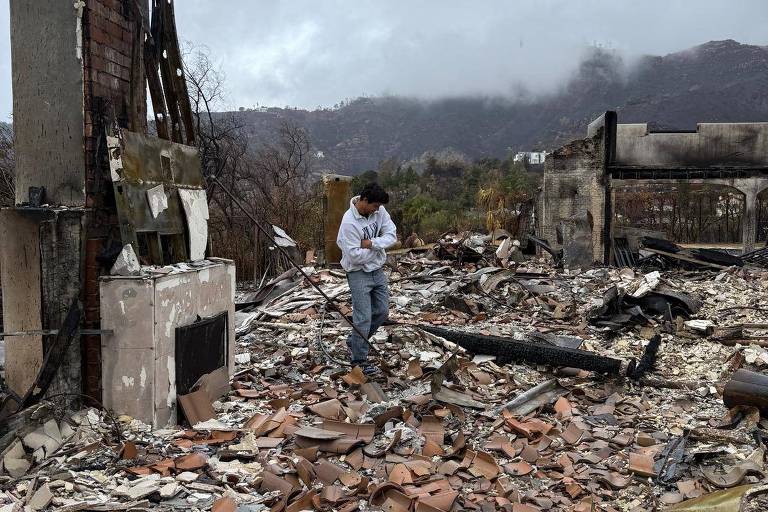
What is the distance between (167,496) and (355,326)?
261 cm

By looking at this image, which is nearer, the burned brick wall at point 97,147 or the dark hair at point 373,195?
the burned brick wall at point 97,147

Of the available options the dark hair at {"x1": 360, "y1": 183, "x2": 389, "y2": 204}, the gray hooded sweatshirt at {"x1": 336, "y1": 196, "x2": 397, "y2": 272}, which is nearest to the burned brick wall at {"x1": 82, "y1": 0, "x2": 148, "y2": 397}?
the gray hooded sweatshirt at {"x1": 336, "y1": 196, "x2": 397, "y2": 272}

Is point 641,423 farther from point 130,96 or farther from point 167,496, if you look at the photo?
point 130,96

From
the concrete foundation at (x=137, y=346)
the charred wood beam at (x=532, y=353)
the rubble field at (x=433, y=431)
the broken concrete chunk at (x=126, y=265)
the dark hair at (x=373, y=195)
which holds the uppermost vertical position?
the dark hair at (x=373, y=195)

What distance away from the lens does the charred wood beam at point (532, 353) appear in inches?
219

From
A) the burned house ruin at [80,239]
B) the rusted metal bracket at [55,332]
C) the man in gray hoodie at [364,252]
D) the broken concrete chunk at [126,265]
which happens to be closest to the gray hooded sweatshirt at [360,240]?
the man in gray hoodie at [364,252]

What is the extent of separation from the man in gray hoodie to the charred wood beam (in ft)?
3.69

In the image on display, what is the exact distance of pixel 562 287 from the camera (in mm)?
9984

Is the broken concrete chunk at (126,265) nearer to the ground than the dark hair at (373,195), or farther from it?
nearer to the ground

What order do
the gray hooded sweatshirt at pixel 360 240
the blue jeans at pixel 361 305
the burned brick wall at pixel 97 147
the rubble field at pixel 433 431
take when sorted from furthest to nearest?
the blue jeans at pixel 361 305
the gray hooded sweatshirt at pixel 360 240
the burned brick wall at pixel 97 147
the rubble field at pixel 433 431

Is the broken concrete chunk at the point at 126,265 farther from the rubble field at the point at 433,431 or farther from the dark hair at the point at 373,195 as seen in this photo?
the dark hair at the point at 373,195

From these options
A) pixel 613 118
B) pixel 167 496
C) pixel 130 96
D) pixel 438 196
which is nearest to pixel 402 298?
pixel 130 96

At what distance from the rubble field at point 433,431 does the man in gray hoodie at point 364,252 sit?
35cm

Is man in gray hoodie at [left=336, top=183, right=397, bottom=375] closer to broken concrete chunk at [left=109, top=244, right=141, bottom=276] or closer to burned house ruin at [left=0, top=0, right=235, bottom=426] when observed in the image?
burned house ruin at [left=0, top=0, right=235, bottom=426]
